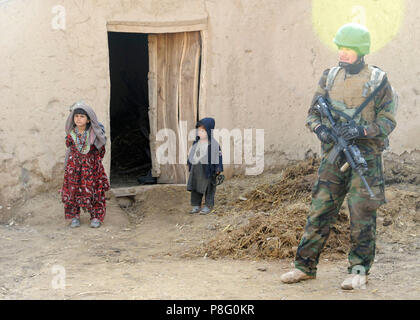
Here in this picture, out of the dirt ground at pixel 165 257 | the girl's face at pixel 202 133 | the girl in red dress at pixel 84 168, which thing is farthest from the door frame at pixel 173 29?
the girl in red dress at pixel 84 168

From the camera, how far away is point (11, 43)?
285 inches

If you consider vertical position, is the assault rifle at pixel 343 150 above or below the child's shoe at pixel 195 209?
above

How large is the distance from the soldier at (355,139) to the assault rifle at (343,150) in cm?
4

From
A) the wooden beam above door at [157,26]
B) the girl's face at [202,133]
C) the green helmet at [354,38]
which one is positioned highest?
the wooden beam above door at [157,26]

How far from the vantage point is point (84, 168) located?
6.89 meters

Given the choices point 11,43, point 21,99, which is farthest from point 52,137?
point 11,43

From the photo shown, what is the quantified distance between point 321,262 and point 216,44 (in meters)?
3.63

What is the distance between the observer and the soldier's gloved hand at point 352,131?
442cm

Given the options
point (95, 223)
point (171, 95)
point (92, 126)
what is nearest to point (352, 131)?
point (92, 126)

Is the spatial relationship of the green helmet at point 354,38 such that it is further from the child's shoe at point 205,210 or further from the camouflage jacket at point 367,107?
the child's shoe at point 205,210

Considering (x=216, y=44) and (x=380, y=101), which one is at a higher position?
(x=216, y=44)

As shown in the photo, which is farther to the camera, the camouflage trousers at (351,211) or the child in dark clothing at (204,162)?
the child in dark clothing at (204,162)

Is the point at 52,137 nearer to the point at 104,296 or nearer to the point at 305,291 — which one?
the point at 104,296

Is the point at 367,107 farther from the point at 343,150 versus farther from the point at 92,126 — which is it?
the point at 92,126
